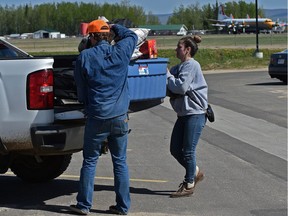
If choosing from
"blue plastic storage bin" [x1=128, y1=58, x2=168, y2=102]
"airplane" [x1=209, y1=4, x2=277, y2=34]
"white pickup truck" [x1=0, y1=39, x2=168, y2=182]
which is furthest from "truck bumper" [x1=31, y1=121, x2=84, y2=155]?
"airplane" [x1=209, y1=4, x2=277, y2=34]

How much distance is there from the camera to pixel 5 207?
7.17 meters

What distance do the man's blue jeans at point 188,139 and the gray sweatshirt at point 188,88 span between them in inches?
3.3

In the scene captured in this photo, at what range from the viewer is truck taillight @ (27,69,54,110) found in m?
6.38

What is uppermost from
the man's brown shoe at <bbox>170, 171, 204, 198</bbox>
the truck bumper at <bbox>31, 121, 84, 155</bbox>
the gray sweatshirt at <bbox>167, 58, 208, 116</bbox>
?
the gray sweatshirt at <bbox>167, 58, 208, 116</bbox>

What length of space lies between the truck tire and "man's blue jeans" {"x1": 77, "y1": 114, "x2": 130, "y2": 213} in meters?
1.38

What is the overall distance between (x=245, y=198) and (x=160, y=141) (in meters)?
4.21

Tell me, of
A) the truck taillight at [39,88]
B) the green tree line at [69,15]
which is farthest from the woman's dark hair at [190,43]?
the green tree line at [69,15]

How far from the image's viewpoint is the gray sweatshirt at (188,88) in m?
7.29

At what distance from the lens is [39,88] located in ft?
21.0

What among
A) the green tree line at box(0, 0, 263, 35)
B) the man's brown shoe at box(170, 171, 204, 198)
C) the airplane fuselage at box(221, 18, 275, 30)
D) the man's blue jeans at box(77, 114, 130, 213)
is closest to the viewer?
the man's blue jeans at box(77, 114, 130, 213)

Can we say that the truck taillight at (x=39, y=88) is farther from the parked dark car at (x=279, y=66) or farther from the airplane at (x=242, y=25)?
the airplane at (x=242, y=25)

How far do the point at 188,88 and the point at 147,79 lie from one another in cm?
46

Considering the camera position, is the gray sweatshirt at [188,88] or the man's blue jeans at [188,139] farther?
the man's blue jeans at [188,139]

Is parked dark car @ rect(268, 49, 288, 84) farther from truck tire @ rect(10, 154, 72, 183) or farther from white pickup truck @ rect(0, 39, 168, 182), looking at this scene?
white pickup truck @ rect(0, 39, 168, 182)
